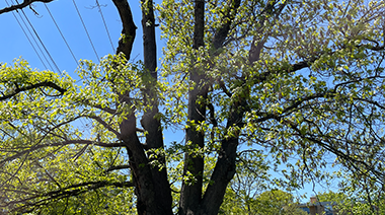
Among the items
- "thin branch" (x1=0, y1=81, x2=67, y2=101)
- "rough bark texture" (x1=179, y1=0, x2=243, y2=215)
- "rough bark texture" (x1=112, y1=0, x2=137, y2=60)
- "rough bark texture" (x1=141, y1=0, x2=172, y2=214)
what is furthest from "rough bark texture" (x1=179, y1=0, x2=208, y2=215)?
"thin branch" (x1=0, y1=81, x2=67, y2=101)

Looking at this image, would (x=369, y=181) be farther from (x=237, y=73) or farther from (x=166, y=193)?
(x=166, y=193)

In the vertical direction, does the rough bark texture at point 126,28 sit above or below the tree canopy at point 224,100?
above

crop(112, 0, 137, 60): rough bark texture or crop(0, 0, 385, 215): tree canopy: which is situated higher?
crop(112, 0, 137, 60): rough bark texture

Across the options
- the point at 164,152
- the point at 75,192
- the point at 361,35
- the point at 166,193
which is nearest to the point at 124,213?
the point at 75,192

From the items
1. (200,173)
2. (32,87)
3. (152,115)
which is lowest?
(200,173)

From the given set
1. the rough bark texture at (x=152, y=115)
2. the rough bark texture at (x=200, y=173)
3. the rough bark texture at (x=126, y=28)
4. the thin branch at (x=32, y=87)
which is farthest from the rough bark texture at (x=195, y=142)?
the thin branch at (x=32, y=87)

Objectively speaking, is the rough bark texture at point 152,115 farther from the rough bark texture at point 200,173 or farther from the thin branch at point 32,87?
the thin branch at point 32,87

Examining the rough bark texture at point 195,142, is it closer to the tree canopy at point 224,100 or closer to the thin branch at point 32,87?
the tree canopy at point 224,100

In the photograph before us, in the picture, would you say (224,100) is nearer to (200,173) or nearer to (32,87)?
(200,173)

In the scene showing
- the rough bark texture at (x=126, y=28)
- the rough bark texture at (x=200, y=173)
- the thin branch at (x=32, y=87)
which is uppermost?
the rough bark texture at (x=126, y=28)

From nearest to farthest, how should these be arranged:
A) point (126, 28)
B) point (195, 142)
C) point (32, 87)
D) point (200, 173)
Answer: point (32, 87) < point (200, 173) < point (195, 142) < point (126, 28)

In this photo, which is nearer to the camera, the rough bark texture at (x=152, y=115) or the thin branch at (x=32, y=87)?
the rough bark texture at (x=152, y=115)

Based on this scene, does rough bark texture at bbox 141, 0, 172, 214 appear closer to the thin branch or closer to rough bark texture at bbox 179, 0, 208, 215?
rough bark texture at bbox 179, 0, 208, 215

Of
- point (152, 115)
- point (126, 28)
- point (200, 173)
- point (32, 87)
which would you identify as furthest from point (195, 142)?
point (32, 87)
